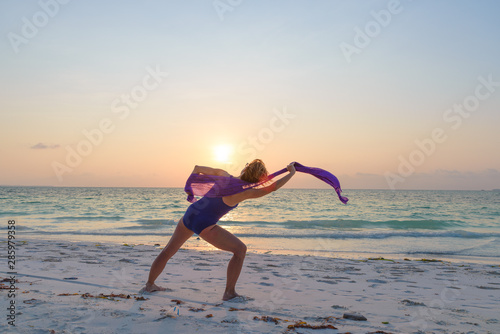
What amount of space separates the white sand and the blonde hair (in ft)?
4.91

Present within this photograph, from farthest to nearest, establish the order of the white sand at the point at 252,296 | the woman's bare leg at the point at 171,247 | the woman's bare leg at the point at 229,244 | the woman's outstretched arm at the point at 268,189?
the woman's bare leg at the point at 171,247 < the woman's bare leg at the point at 229,244 < the woman's outstretched arm at the point at 268,189 < the white sand at the point at 252,296

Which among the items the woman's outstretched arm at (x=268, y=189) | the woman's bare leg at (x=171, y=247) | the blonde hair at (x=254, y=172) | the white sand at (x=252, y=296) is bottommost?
the white sand at (x=252, y=296)

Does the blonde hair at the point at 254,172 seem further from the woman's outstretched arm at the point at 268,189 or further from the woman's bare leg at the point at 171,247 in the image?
the woman's bare leg at the point at 171,247

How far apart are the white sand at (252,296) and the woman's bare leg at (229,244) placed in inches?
9.7

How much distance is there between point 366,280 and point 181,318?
4.00 meters

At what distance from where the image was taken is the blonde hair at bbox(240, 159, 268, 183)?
15.0 feet

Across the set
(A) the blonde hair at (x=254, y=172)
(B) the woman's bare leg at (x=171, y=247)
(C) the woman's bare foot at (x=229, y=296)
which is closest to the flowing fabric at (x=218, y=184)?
(A) the blonde hair at (x=254, y=172)

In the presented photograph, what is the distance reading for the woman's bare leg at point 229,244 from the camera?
191 inches

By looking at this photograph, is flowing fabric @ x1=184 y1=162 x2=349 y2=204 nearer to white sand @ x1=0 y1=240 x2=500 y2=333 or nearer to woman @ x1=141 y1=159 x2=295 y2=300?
woman @ x1=141 y1=159 x2=295 y2=300

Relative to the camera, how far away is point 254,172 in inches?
180

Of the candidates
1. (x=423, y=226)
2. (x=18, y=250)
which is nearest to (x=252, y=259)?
(x=18, y=250)

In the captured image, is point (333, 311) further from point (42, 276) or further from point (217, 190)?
point (42, 276)

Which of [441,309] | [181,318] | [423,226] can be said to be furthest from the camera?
[423,226]

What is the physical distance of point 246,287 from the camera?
→ 598 cm
